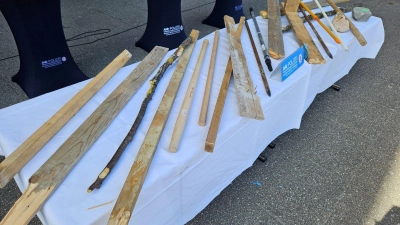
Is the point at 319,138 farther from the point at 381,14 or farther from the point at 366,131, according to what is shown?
the point at 381,14

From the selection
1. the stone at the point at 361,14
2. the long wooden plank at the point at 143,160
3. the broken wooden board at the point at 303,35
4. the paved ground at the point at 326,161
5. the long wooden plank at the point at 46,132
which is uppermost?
the long wooden plank at the point at 46,132

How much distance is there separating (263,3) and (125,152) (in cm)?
402

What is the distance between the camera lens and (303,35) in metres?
1.82

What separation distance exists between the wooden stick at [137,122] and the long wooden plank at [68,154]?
0.24ft

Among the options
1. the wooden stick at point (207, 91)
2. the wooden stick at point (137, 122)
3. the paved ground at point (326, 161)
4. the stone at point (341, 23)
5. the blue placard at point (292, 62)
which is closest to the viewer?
the wooden stick at point (137, 122)

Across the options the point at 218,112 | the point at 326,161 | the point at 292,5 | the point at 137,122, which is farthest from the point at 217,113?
the point at 292,5

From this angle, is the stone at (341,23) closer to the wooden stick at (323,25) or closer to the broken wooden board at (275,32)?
the wooden stick at (323,25)

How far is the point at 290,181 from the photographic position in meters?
1.70

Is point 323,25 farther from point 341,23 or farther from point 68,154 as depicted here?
point 68,154

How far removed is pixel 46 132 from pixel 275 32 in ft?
4.64

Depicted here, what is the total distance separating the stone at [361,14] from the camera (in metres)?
2.11

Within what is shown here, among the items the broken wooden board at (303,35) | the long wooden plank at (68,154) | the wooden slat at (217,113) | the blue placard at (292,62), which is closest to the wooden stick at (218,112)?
the wooden slat at (217,113)

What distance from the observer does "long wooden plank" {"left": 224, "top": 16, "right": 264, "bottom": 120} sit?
3.64ft

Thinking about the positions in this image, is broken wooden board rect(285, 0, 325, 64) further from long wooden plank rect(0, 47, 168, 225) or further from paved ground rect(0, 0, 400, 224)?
long wooden plank rect(0, 47, 168, 225)
